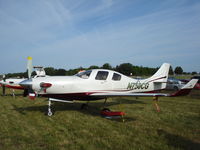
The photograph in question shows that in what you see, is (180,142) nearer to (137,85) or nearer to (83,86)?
(83,86)

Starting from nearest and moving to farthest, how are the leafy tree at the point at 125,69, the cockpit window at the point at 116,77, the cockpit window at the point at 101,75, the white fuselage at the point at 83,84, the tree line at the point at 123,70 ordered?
the white fuselage at the point at 83,84 < the cockpit window at the point at 101,75 < the cockpit window at the point at 116,77 < the tree line at the point at 123,70 < the leafy tree at the point at 125,69

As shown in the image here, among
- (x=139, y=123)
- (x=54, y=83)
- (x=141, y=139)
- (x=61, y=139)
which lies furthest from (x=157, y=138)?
(x=54, y=83)

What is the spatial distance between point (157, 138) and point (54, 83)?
4571 mm

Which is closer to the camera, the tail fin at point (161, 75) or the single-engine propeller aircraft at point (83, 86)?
the single-engine propeller aircraft at point (83, 86)

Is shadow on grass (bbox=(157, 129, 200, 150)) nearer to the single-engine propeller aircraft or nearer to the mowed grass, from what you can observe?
the mowed grass

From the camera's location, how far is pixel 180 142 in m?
4.32

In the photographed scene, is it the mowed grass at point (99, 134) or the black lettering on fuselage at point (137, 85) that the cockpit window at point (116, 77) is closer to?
the black lettering on fuselage at point (137, 85)

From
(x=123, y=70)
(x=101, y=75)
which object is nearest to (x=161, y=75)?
(x=101, y=75)

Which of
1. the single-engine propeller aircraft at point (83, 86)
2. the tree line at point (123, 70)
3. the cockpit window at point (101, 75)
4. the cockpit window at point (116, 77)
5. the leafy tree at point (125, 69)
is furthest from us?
the leafy tree at point (125, 69)

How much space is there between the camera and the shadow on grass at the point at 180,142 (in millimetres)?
4051

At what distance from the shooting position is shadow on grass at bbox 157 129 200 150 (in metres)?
4.05

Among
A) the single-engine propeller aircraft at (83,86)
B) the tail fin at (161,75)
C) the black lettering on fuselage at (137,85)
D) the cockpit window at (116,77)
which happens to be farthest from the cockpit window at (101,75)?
the tail fin at (161,75)

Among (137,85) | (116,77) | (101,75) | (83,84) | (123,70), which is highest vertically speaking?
(123,70)

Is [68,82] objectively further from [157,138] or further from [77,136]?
[157,138]
